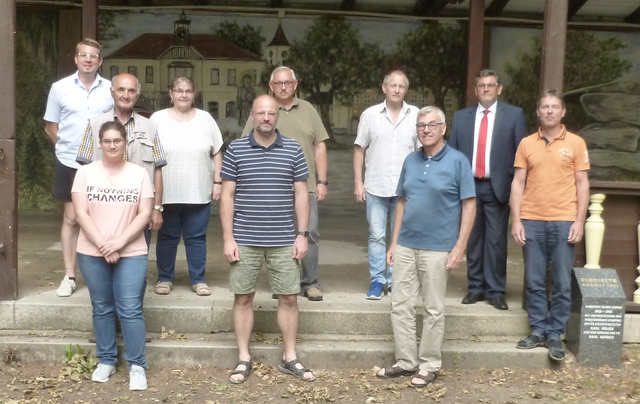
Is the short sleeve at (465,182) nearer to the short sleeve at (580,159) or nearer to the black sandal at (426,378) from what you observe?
the short sleeve at (580,159)

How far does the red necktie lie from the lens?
5414 millimetres

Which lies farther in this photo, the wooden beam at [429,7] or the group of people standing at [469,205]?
the wooden beam at [429,7]

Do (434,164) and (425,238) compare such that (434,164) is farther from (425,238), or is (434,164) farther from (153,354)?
(153,354)

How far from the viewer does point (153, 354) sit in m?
5.09

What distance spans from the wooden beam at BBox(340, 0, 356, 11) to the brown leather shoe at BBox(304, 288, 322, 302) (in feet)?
17.2

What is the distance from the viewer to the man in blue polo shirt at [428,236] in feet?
15.2

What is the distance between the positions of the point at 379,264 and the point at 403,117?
1.14m

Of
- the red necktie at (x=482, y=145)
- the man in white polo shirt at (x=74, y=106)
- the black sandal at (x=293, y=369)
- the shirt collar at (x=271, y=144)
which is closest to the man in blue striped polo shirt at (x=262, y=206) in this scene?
the shirt collar at (x=271, y=144)

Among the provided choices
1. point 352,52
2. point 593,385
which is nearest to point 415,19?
point 352,52

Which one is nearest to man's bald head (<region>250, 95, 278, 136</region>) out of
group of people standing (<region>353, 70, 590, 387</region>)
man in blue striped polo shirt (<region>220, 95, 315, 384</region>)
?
man in blue striped polo shirt (<region>220, 95, 315, 384</region>)

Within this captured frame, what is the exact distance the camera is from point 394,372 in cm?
491

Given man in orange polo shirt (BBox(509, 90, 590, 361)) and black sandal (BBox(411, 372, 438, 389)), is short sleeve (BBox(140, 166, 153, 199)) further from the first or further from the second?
man in orange polo shirt (BBox(509, 90, 590, 361))

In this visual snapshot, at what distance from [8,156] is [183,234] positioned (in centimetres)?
138

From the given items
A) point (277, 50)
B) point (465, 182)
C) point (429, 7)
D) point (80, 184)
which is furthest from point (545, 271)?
point (277, 50)
